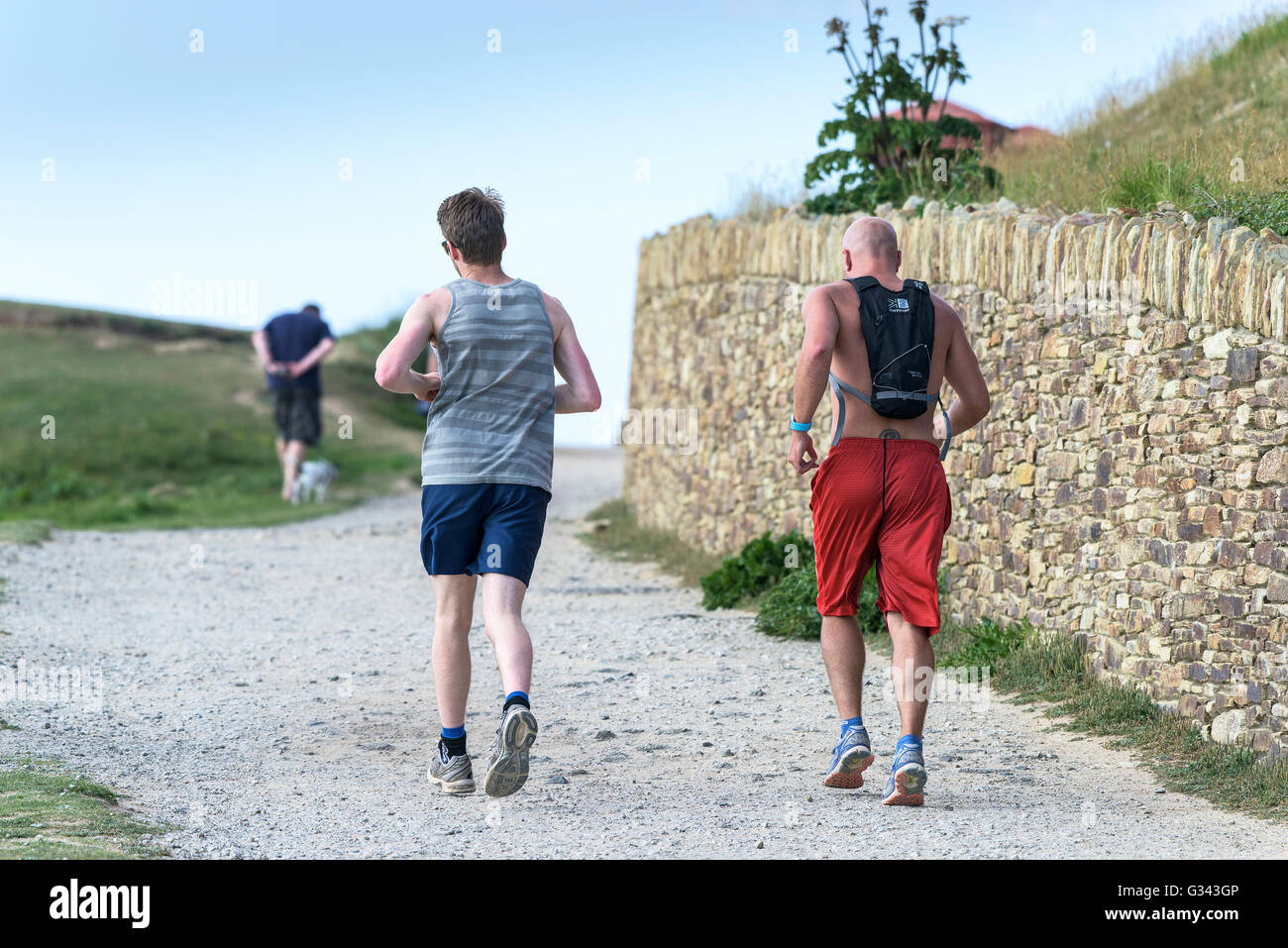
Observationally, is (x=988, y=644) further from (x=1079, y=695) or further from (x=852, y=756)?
(x=852, y=756)

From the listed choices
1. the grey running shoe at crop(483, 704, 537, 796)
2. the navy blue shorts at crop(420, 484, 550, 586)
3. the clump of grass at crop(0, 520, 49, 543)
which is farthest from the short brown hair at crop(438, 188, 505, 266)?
the clump of grass at crop(0, 520, 49, 543)

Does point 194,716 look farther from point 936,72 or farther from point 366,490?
point 366,490

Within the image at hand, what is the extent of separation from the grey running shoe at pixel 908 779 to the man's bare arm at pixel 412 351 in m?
2.16

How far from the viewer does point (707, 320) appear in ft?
42.2

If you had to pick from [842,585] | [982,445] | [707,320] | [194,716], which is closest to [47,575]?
[194,716]

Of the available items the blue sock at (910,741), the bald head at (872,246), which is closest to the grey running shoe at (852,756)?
the blue sock at (910,741)

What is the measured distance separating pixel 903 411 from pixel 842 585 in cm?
69

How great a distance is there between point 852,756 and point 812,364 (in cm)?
147

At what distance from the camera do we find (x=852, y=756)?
17.5 feet

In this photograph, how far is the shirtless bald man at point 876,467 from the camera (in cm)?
522

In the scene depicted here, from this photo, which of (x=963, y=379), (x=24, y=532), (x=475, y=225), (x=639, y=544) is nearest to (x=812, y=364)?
(x=963, y=379)

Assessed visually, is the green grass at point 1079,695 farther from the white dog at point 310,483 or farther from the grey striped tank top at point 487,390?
the white dog at point 310,483

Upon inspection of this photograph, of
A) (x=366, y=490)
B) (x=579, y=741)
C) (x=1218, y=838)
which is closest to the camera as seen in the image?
(x=1218, y=838)

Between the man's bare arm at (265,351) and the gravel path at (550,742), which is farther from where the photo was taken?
the man's bare arm at (265,351)
